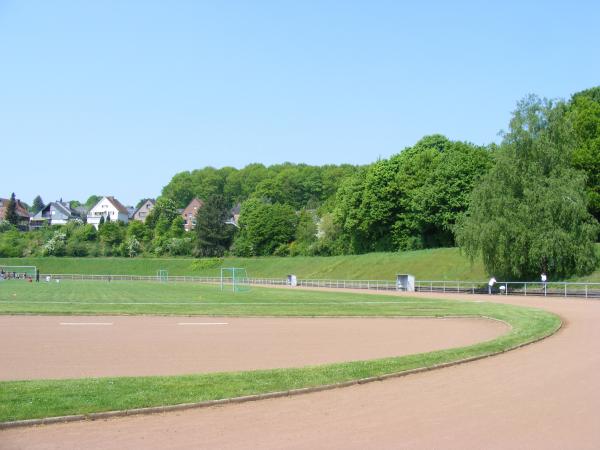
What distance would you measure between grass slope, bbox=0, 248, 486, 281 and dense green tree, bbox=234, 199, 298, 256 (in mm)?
7952

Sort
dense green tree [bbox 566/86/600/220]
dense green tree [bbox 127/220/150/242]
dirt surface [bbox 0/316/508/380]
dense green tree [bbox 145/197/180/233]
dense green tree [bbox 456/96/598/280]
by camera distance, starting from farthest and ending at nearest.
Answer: dense green tree [bbox 145/197/180/233] → dense green tree [bbox 127/220/150/242] → dense green tree [bbox 566/86/600/220] → dense green tree [bbox 456/96/598/280] → dirt surface [bbox 0/316/508/380]

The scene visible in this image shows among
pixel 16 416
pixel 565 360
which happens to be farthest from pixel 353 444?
pixel 565 360

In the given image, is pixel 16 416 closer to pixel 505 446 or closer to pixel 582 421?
pixel 505 446

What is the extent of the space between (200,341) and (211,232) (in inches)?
4215

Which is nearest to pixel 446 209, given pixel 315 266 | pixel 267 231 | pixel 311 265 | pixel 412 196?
pixel 412 196

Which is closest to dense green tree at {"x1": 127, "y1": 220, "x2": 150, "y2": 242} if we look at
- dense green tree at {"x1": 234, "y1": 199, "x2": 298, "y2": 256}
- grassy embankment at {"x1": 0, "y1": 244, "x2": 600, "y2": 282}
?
grassy embankment at {"x1": 0, "y1": 244, "x2": 600, "y2": 282}

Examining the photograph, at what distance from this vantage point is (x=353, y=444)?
8.02 metres

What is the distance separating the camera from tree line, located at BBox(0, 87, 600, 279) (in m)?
49.8

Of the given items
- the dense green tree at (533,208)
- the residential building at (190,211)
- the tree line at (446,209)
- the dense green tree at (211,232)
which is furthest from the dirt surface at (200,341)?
the residential building at (190,211)

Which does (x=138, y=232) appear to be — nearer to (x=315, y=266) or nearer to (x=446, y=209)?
(x=315, y=266)

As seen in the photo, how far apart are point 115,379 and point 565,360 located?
10152mm

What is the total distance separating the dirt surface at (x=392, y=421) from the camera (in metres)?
8.12

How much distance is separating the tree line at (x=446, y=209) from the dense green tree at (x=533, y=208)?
0.09 m

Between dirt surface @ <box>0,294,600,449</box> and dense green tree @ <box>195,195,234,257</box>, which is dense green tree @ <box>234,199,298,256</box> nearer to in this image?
dense green tree @ <box>195,195,234,257</box>
